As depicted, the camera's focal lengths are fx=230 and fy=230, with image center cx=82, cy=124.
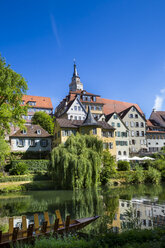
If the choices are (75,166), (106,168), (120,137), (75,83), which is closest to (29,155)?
(106,168)

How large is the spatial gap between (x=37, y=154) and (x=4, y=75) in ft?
94.3

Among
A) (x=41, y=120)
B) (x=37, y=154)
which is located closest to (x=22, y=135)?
(x=37, y=154)

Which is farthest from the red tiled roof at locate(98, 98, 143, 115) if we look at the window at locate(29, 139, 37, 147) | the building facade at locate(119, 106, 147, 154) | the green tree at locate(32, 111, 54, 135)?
the window at locate(29, 139, 37, 147)

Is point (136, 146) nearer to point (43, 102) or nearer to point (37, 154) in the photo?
point (37, 154)

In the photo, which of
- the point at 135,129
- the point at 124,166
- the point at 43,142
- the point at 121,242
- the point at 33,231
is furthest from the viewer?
the point at 135,129

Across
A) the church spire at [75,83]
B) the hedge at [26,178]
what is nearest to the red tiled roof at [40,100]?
the church spire at [75,83]

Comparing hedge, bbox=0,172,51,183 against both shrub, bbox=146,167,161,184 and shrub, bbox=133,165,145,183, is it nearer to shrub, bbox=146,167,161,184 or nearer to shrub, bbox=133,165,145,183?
shrub, bbox=133,165,145,183

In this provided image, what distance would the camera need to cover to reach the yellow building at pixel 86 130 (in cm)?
4653

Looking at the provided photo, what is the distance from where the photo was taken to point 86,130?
153 ft

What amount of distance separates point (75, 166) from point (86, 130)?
16.3 meters

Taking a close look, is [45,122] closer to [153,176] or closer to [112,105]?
[112,105]

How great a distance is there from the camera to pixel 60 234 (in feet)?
33.2

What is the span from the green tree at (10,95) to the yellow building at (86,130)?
20.8 meters

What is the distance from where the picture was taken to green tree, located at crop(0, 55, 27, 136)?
2364cm
